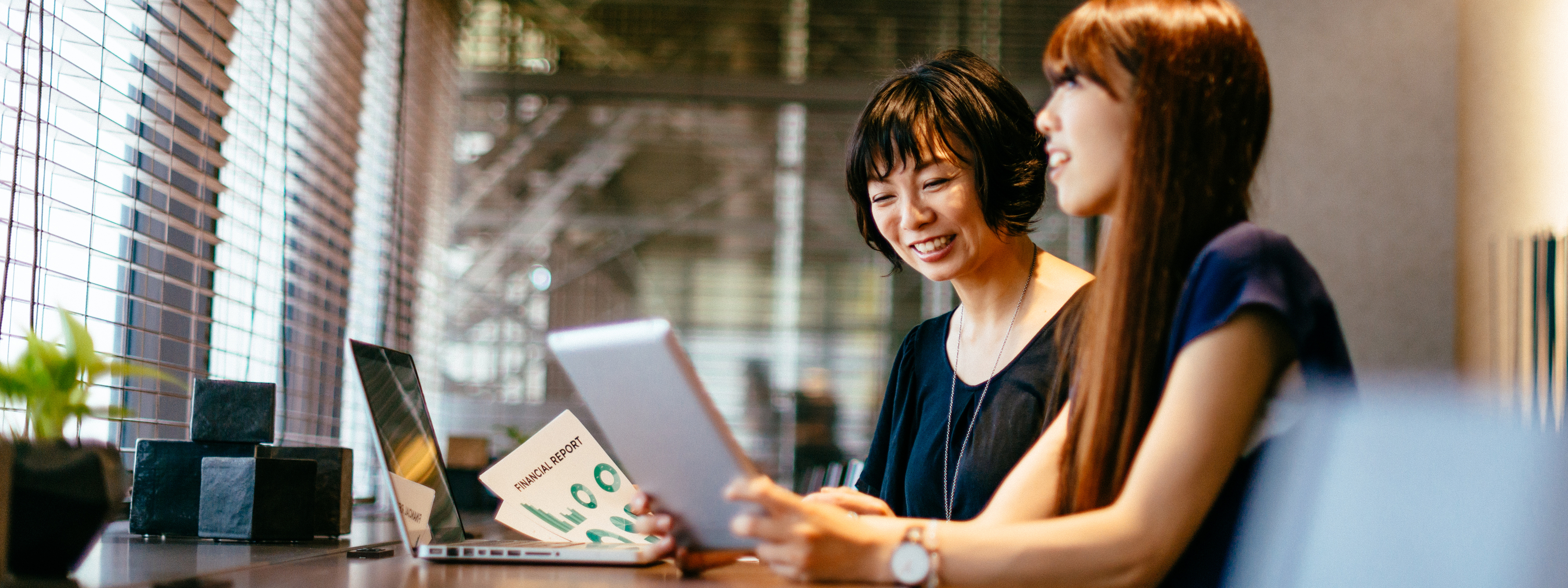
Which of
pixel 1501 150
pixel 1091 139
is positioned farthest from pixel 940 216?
pixel 1501 150

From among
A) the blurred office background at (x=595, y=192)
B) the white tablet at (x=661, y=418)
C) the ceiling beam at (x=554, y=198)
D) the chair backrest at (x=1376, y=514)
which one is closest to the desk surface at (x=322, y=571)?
the white tablet at (x=661, y=418)

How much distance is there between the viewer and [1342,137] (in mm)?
2842

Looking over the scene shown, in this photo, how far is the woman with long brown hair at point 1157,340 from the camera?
2.40ft

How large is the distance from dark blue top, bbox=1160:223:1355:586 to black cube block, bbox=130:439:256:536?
1188 millimetres

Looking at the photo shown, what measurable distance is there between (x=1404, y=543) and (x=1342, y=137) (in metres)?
2.36

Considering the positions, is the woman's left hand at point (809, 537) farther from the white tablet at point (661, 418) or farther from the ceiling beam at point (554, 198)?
the ceiling beam at point (554, 198)

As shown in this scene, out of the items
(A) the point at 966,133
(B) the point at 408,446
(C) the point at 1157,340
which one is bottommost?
(B) the point at 408,446

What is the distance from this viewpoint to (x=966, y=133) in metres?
1.41

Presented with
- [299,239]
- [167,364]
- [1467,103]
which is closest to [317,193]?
[299,239]

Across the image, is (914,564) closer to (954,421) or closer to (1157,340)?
(1157,340)

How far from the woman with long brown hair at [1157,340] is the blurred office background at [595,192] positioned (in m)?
0.29

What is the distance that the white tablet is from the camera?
768 mm

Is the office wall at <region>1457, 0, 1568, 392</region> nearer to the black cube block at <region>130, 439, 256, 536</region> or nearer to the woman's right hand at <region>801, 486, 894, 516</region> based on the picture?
the woman's right hand at <region>801, 486, 894, 516</region>

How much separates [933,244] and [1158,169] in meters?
0.66
